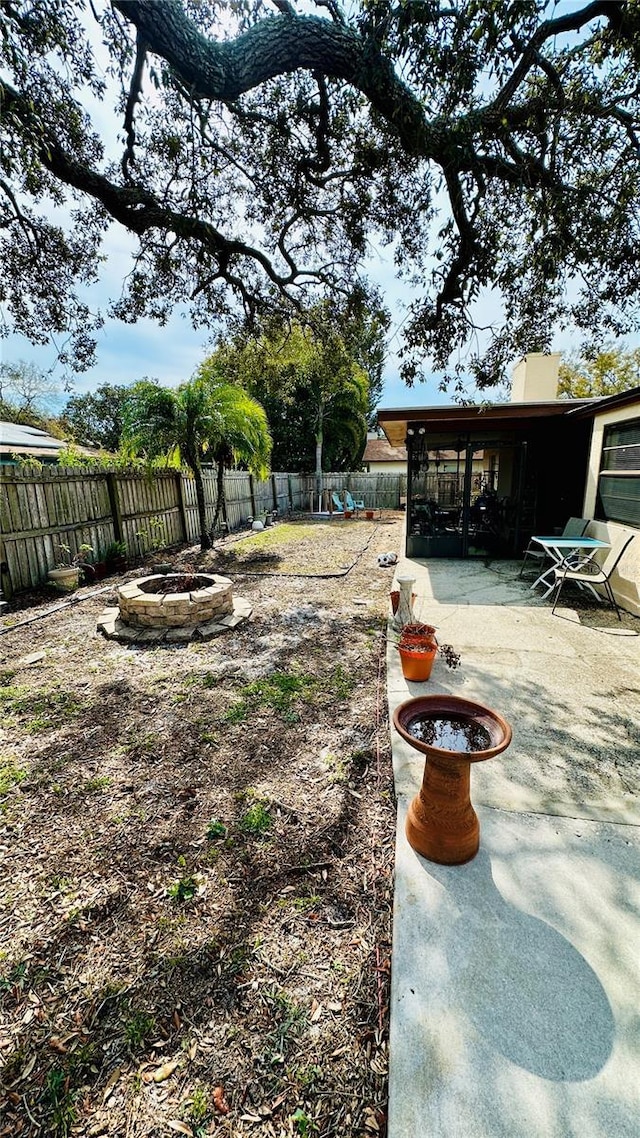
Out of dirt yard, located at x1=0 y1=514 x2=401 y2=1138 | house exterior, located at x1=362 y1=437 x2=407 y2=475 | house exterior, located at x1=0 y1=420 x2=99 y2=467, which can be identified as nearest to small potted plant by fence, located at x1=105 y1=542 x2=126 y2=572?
house exterior, located at x1=0 y1=420 x2=99 y2=467

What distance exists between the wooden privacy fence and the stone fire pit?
184cm

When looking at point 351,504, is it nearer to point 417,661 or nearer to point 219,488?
point 219,488

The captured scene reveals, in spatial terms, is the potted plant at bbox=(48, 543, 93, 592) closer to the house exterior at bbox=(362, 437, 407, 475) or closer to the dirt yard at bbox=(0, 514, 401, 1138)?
the dirt yard at bbox=(0, 514, 401, 1138)

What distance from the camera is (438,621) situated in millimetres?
5141

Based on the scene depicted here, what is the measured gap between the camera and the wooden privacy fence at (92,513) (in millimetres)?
5938

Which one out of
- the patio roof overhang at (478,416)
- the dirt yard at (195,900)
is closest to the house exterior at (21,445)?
the dirt yard at (195,900)

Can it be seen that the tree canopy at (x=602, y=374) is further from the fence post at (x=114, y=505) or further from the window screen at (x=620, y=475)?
the fence post at (x=114, y=505)

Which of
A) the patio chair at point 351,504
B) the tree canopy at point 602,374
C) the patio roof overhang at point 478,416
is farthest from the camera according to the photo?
the tree canopy at point 602,374

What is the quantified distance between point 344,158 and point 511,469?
5.61 metres

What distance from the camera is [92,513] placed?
725cm

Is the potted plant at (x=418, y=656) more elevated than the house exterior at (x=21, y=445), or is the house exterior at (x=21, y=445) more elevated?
the house exterior at (x=21, y=445)

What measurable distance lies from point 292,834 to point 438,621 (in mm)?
3371

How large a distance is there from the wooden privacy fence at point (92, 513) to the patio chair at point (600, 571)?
682 cm

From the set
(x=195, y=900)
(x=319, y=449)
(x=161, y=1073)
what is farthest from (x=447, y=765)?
(x=319, y=449)
